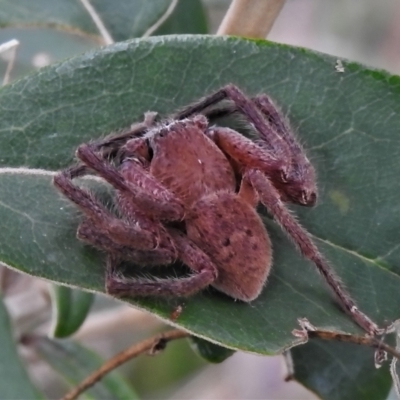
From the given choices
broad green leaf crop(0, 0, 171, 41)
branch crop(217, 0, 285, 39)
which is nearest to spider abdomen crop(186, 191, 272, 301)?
branch crop(217, 0, 285, 39)

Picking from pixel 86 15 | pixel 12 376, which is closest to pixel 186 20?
pixel 86 15

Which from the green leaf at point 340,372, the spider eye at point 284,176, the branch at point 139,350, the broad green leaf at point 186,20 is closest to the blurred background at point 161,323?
the broad green leaf at point 186,20

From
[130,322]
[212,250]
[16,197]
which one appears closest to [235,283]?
[212,250]

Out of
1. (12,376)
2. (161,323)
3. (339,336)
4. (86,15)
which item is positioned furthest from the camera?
(161,323)

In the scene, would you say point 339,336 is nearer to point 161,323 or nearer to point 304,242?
point 304,242

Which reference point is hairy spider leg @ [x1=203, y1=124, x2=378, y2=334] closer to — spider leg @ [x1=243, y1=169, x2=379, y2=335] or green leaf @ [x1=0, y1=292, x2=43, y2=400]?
spider leg @ [x1=243, y1=169, x2=379, y2=335]

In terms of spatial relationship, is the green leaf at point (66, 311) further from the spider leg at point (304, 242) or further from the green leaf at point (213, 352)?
the spider leg at point (304, 242)
